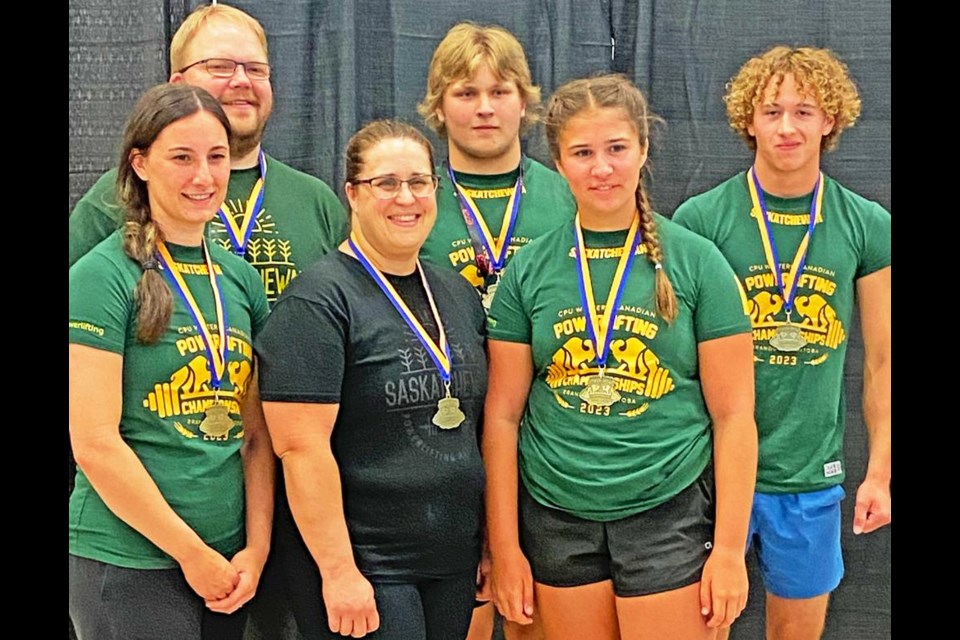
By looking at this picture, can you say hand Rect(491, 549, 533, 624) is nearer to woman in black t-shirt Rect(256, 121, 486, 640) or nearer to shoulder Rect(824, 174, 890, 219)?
woman in black t-shirt Rect(256, 121, 486, 640)

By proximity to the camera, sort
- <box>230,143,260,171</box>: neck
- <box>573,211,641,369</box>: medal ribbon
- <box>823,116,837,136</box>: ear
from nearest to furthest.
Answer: <box>573,211,641,369</box>: medal ribbon → <box>230,143,260,171</box>: neck → <box>823,116,837,136</box>: ear

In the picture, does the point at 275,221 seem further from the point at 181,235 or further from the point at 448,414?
the point at 448,414

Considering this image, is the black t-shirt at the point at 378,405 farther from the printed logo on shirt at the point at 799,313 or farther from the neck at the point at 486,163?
the printed logo on shirt at the point at 799,313

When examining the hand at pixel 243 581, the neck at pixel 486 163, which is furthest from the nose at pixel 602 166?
the hand at pixel 243 581

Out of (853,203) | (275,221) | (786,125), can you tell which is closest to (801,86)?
(786,125)

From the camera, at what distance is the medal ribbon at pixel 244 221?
2534 mm

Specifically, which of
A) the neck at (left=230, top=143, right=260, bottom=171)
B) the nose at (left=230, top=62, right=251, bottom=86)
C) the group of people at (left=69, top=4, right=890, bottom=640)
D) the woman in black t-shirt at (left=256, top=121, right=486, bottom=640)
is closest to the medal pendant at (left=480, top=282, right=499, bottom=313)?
the group of people at (left=69, top=4, right=890, bottom=640)

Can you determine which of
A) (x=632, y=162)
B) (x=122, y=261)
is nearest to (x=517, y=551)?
(x=632, y=162)

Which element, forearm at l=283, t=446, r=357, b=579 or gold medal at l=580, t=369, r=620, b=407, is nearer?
forearm at l=283, t=446, r=357, b=579

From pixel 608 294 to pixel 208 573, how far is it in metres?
1.11

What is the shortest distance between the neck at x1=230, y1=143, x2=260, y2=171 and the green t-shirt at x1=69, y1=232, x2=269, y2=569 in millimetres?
342

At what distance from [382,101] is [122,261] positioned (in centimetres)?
110

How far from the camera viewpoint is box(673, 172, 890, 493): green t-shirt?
8.69 feet

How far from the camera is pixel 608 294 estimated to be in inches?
92.9
